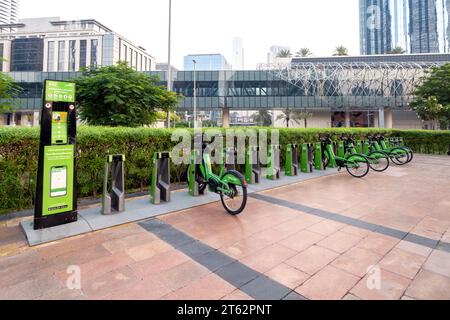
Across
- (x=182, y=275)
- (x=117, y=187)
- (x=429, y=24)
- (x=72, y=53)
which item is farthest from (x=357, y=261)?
(x=72, y=53)

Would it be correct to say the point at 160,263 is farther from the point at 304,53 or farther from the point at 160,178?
the point at 304,53

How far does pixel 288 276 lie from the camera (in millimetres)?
2822

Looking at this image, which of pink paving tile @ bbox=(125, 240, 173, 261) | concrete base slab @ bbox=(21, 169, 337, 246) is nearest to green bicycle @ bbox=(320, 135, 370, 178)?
concrete base slab @ bbox=(21, 169, 337, 246)

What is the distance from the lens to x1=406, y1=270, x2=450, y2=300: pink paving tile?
8.12ft

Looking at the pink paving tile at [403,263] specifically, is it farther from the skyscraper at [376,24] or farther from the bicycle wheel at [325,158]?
the skyscraper at [376,24]

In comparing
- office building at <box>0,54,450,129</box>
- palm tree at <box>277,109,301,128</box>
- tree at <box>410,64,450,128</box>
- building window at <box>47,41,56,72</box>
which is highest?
building window at <box>47,41,56,72</box>

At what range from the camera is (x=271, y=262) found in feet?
10.3

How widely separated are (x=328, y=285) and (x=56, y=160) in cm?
419

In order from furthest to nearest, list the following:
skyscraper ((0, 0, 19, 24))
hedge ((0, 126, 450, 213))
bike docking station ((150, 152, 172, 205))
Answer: skyscraper ((0, 0, 19, 24)) → bike docking station ((150, 152, 172, 205)) → hedge ((0, 126, 450, 213))

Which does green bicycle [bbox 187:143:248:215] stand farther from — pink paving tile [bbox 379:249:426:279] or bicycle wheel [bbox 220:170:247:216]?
pink paving tile [bbox 379:249:426:279]

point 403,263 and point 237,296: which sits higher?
point 403,263

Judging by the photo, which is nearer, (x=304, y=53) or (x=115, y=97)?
(x=115, y=97)

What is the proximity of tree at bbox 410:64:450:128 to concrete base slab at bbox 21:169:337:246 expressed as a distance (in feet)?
64.9
